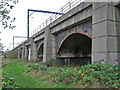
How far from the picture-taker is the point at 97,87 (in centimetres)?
499

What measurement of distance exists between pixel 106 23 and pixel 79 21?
3389 mm

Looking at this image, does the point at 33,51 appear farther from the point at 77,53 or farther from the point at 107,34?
the point at 107,34

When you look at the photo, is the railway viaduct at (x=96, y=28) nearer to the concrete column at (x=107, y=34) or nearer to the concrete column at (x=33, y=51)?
the concrete column at (x=107, y=34)

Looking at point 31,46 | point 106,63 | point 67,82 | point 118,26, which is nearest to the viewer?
point 67,82

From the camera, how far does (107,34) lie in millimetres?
7367

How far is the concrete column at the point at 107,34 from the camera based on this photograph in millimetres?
7328

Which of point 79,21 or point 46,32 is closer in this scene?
point 79,21

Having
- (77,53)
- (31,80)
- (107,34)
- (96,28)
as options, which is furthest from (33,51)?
(107,34)

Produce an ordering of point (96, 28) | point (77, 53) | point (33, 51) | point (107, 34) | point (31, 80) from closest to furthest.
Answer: point (107, 34) < point (31, 80) < point (96, 28) < point (77, 53) < point (33, 51)

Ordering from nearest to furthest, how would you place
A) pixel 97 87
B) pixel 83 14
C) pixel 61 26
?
pixel 97 87 < pixel 83 14 < pixel 61 26

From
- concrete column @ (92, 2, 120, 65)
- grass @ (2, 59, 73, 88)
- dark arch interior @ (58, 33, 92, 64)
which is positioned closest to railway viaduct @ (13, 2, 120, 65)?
concrete column @ (92, 2, 120, 65)

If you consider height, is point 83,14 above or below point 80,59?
above

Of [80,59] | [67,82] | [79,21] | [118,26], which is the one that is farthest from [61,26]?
[67,82]

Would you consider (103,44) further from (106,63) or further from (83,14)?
(83,14)
